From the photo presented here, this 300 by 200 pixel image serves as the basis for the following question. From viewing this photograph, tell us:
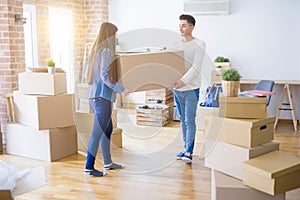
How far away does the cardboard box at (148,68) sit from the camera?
2.92 metres

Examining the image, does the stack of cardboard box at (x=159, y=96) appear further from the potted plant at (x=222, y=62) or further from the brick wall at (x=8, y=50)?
the brick wall at (x=8, y=50)

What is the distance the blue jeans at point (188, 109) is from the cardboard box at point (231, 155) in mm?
934

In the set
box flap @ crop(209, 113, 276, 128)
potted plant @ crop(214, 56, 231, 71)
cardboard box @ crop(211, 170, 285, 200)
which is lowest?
cardboard box @ crop(211, 170, 285, 200)

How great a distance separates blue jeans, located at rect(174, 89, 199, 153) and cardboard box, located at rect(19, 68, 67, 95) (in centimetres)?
119

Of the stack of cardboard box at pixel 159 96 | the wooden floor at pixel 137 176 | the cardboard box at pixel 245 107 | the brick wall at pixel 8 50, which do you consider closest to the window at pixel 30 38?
the brick wall at pixel 8 50

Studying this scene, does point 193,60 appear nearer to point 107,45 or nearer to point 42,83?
point 107,45

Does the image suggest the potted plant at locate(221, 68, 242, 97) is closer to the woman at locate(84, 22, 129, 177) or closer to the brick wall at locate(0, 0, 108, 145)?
the woman at locate(84, 22, 129, 177)

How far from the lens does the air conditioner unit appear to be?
5471 millimetres

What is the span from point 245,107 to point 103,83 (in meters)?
1.25

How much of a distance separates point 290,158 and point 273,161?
141 mm

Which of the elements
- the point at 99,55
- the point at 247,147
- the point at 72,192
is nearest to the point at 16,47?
the point at 99,55

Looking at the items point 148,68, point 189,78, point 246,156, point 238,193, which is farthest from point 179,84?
point 238,193

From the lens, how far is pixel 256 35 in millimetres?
5512

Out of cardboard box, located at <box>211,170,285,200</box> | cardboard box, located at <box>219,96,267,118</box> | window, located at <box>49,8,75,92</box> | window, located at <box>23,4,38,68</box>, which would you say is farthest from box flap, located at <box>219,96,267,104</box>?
window, located at <box>49,8,75,92</box>
